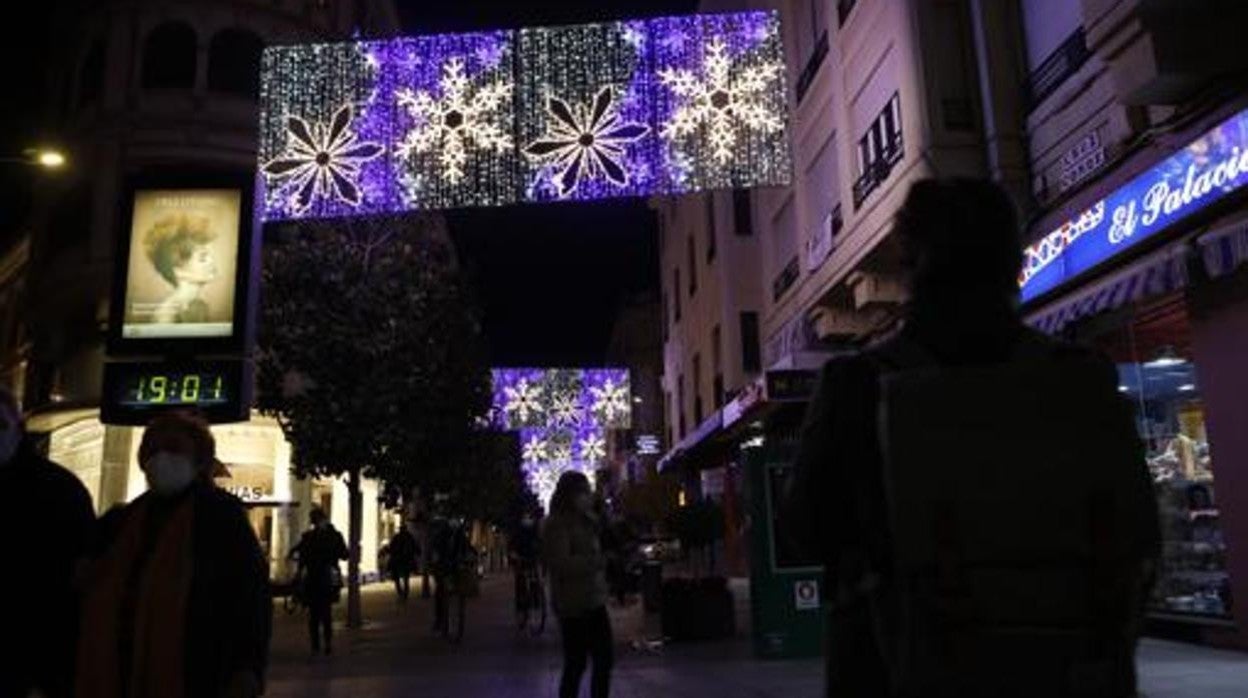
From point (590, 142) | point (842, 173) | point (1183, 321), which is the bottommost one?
point (1183, 321)

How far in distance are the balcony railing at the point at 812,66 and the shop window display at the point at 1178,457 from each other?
999 cm

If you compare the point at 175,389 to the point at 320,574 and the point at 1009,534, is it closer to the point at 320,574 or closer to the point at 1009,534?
the point at 1009,534

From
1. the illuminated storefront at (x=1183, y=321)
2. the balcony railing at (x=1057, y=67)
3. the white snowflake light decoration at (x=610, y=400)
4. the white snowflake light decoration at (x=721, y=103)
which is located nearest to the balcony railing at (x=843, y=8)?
the balcony railing at (x=1057, y=67)

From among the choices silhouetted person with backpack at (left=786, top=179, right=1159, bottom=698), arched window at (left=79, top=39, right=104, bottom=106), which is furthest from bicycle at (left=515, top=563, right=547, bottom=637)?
arched window at (left=79, top=39, right=104, bottom=106)

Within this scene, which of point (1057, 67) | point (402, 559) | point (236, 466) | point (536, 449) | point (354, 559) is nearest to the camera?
point (1057, 67)

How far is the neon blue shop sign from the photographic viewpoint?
961 cm

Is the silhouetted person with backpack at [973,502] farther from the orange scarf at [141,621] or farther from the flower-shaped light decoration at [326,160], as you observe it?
the flower-shaped light decoration at [326,160]

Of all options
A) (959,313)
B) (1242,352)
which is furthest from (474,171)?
(959,313)

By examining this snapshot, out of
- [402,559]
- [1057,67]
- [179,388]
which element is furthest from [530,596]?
[179,388]

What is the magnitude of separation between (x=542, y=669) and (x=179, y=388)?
6281 mm

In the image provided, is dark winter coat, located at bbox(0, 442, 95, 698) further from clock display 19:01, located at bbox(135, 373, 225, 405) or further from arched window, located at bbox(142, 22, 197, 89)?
arched window, located at bbox(142, 22, 197, 89)

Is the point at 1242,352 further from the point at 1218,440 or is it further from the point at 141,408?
the point at 141,408

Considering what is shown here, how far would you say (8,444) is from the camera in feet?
14.8

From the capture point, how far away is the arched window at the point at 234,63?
31.1m
